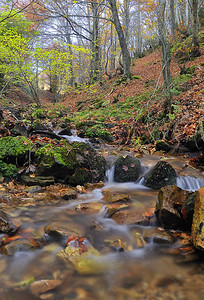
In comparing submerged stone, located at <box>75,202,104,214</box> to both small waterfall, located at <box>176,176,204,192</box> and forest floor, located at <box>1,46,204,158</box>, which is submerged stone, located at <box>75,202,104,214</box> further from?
forest floor, located at <box>1,46,204,158</box>

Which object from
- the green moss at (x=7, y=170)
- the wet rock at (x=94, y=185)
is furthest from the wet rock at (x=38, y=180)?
the wet rock at (x=94, y=185)

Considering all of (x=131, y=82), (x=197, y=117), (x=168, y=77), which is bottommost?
(x=197, y=117)

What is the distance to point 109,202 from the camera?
12.5 ft

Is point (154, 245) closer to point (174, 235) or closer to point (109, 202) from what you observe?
point (174, 235)

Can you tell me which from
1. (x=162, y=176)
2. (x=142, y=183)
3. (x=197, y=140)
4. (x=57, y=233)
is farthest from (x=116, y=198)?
(x=197, y=140)

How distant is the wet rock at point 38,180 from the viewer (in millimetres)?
4387

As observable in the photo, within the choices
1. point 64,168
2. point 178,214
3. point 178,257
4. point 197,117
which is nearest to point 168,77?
point 197,117

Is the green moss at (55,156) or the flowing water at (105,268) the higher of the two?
the green moss at (55,156)

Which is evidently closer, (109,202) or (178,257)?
(178,257)

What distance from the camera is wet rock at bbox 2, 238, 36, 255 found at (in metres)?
2.35

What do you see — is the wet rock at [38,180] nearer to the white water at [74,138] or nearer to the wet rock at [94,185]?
the wet rock at [94,185]

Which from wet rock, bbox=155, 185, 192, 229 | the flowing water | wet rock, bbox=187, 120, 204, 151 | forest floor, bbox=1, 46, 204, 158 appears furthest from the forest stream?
forest floor, bbox=1, 46, 204, 158

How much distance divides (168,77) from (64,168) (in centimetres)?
579

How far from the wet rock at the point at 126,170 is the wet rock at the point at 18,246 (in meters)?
2.94
